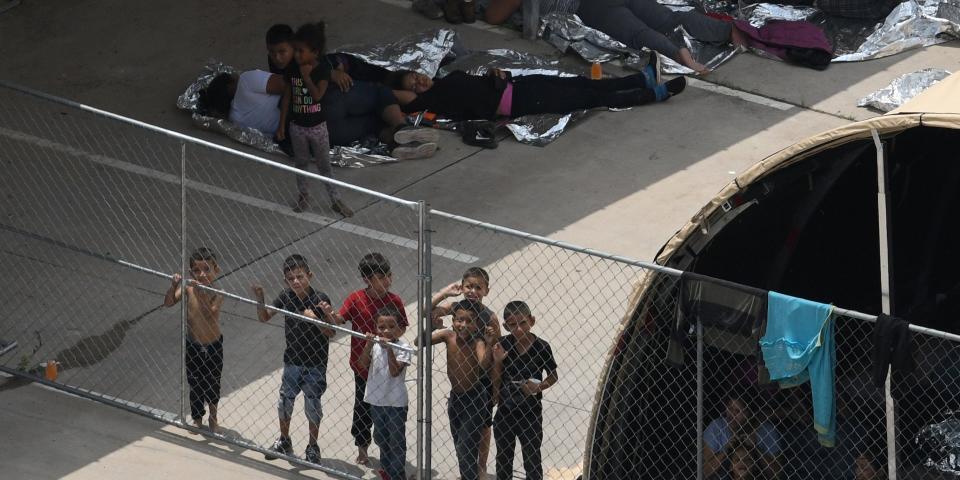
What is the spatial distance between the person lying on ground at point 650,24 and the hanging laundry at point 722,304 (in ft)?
27.2

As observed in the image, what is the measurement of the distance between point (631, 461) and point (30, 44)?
969cm

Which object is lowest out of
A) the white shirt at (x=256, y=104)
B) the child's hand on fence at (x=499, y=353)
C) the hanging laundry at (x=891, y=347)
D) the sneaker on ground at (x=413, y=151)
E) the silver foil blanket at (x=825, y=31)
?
the silver foil blanket at (x=825, y=31)

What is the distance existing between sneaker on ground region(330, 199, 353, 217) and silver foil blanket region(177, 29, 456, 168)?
1.00m

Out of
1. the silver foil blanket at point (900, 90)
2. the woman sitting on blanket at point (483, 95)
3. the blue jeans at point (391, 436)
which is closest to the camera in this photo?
the blue jeans at point (391, 436)

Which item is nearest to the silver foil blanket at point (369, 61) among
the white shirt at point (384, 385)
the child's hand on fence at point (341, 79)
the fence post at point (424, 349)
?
the child's hand on fence at point (341, 79)

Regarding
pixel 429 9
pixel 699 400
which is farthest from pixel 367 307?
pixel 429 9

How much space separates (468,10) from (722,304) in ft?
31.2

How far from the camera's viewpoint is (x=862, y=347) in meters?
8.34

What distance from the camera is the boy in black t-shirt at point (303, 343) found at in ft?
29.4

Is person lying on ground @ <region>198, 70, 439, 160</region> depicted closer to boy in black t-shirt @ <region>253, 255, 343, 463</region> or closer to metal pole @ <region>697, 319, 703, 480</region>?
boy in black t-shirt @ <region>253, 255, 343, 463</region>

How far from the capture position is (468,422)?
28.3ft

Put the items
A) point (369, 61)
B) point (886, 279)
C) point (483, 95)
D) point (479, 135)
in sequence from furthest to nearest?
point (369, 61) < point (483, 95) < point (479, 135) < point (886, 279)

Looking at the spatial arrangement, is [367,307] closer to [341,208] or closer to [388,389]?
[388,389]

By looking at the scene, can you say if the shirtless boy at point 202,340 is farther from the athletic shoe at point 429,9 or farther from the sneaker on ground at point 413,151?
the athletic shoe at point 429,9
